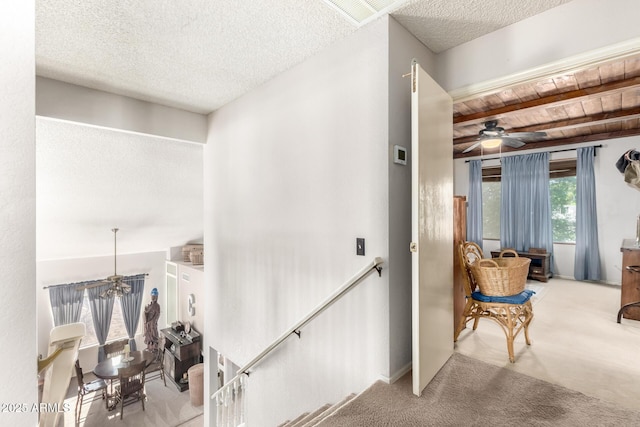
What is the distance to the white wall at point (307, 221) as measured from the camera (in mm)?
2000

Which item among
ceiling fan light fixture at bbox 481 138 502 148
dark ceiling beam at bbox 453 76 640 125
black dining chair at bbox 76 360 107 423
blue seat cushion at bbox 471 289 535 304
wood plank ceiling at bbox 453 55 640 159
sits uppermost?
wood plank ceiling at bbox 453 55 640 159

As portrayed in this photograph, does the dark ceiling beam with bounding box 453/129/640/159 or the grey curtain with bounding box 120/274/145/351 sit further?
the grey curtain with bounding box 120/274/145/351

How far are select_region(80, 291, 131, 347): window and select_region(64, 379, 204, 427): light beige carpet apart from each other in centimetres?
127

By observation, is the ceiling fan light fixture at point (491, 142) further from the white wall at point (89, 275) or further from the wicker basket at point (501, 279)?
the white wall at point (89, 275)

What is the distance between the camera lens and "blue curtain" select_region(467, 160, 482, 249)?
20.7 ft

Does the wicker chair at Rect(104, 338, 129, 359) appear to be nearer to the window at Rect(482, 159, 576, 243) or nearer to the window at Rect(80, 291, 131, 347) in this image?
the window at Rect(80, 291, 131, 347)

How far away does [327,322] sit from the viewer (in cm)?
229

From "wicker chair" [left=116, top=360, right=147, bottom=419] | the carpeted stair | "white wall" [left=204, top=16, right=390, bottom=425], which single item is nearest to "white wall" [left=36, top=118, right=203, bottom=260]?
"white wall" [left=204, top=16, right=390, bottom=425]

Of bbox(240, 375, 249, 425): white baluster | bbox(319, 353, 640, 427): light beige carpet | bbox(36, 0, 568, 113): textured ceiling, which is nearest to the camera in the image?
bbox(319, 353, 640, 427): light beige carpet

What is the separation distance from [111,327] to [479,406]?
8401 millimetres

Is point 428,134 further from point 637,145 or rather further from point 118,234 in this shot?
point 118,234

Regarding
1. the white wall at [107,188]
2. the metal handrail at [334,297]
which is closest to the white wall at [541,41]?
the metal handrail at [334,297]

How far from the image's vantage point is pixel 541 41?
189 cm

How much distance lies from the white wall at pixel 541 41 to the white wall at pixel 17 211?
7.82ft
